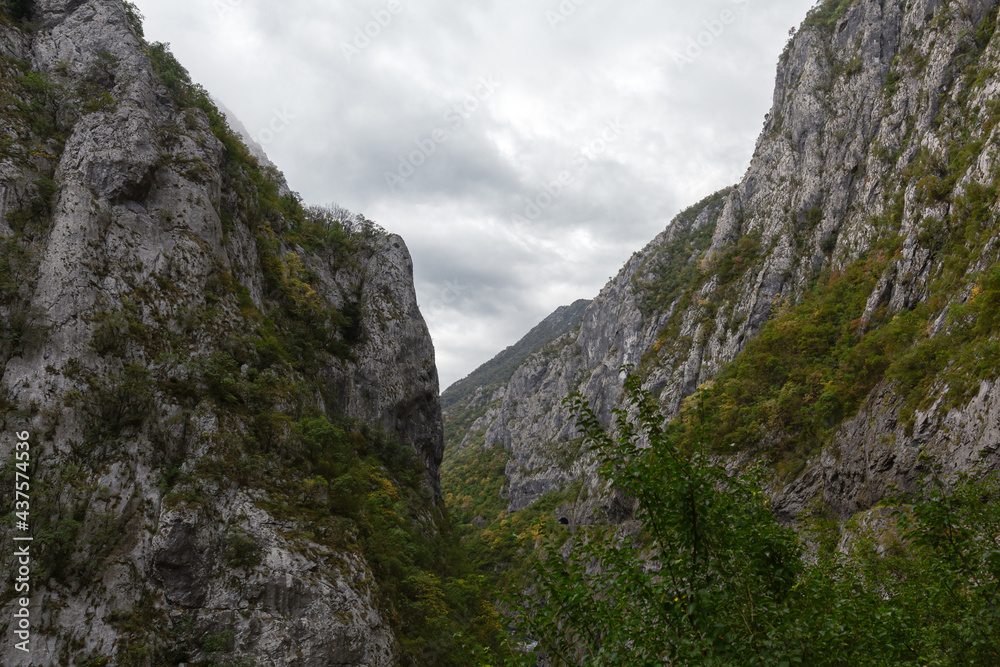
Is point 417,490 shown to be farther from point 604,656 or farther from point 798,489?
point 604,656

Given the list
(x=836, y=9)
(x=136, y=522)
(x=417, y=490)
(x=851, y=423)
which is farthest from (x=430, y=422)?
(x=836, y=9)

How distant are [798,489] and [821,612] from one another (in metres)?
22.7

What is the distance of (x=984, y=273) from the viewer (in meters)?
17.8

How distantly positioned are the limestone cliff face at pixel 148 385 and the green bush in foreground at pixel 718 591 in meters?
10.8

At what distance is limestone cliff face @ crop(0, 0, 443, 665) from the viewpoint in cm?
1145

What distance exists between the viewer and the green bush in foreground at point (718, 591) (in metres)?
4.28

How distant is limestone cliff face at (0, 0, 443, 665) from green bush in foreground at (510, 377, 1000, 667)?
10830 millimetres

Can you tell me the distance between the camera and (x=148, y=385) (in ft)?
47.3

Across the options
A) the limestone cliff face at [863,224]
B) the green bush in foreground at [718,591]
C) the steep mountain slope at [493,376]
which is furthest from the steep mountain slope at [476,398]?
the green bush in foreground at [718,591]

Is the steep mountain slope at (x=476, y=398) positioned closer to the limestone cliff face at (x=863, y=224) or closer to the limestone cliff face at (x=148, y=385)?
the limestone cliff face at (x=863, y=224)

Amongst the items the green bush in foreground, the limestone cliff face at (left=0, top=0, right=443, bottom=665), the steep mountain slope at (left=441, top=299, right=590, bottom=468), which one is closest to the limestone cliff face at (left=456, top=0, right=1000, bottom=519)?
the green bush in foreground

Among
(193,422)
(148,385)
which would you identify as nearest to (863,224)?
(193,422)

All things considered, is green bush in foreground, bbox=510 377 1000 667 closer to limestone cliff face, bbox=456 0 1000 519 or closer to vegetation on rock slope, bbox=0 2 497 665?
vegetation on rock slope, bbox=0 2 497 665

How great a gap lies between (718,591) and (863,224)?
40851 millimetres
